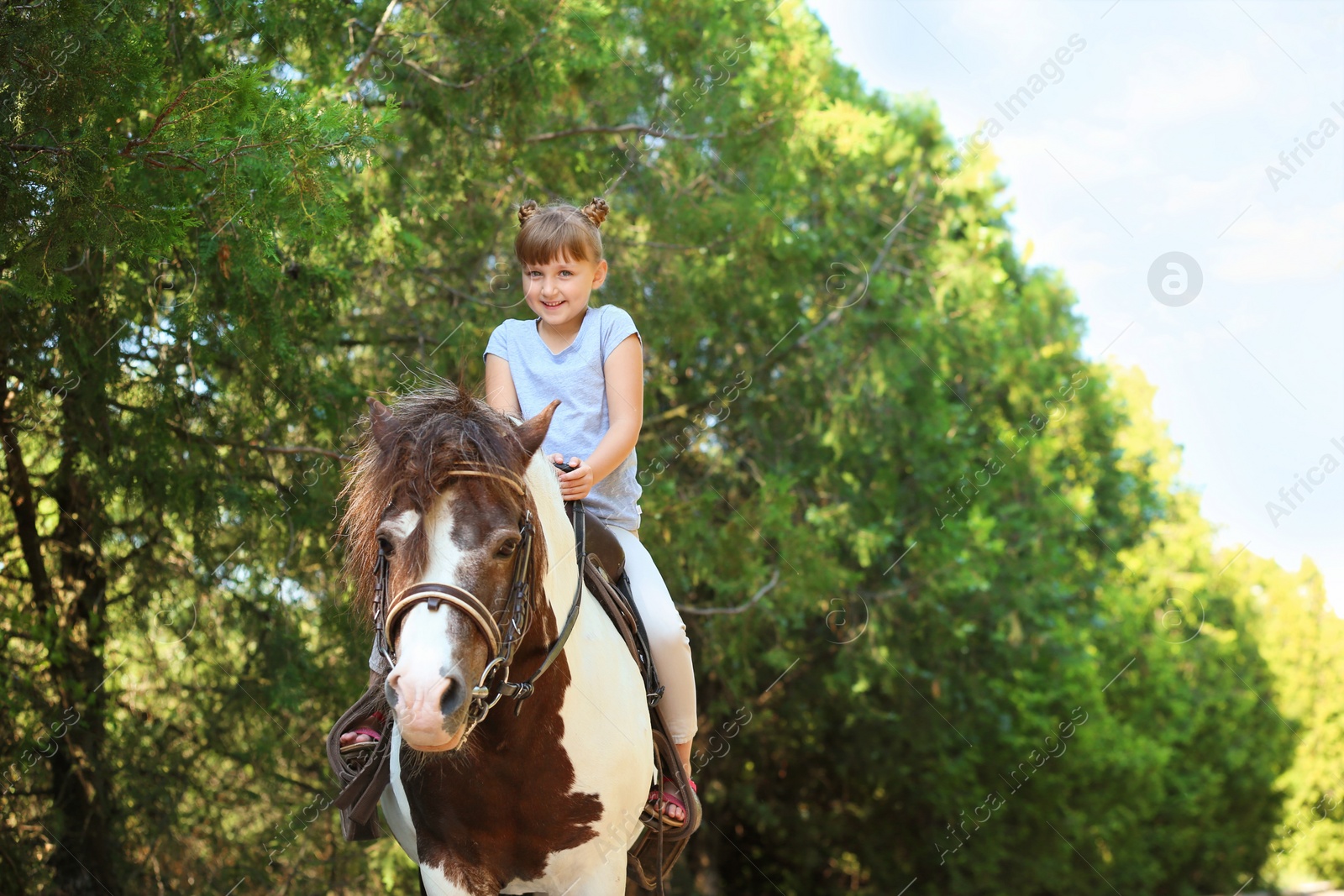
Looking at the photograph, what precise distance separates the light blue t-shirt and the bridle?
969 mm

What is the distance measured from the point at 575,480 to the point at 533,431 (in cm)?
50

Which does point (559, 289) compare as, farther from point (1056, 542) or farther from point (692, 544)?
point (1056, 542)

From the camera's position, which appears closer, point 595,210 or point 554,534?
point 554,534

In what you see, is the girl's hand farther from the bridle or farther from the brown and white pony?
the bridle

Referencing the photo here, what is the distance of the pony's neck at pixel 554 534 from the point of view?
293 cm

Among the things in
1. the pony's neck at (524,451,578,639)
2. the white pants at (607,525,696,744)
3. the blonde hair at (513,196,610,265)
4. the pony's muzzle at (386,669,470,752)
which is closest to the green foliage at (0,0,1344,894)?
the pony's neck at (524,451,578,639)

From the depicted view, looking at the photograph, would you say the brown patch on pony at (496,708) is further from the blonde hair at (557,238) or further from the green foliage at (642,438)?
the blonde hair at (557,238)

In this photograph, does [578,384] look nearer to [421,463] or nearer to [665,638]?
[665,638]

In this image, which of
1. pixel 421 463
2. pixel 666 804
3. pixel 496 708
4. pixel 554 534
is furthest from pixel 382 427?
pixel 666 804

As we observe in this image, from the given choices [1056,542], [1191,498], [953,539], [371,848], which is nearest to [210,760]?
[371,848]

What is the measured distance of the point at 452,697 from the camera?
94.9 inches

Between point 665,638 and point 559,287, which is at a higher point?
point 559,287

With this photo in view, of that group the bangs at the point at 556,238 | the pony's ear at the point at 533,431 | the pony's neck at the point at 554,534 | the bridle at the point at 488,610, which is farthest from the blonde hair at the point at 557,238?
the bridle at the point at 488,610

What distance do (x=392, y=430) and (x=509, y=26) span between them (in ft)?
17.8
